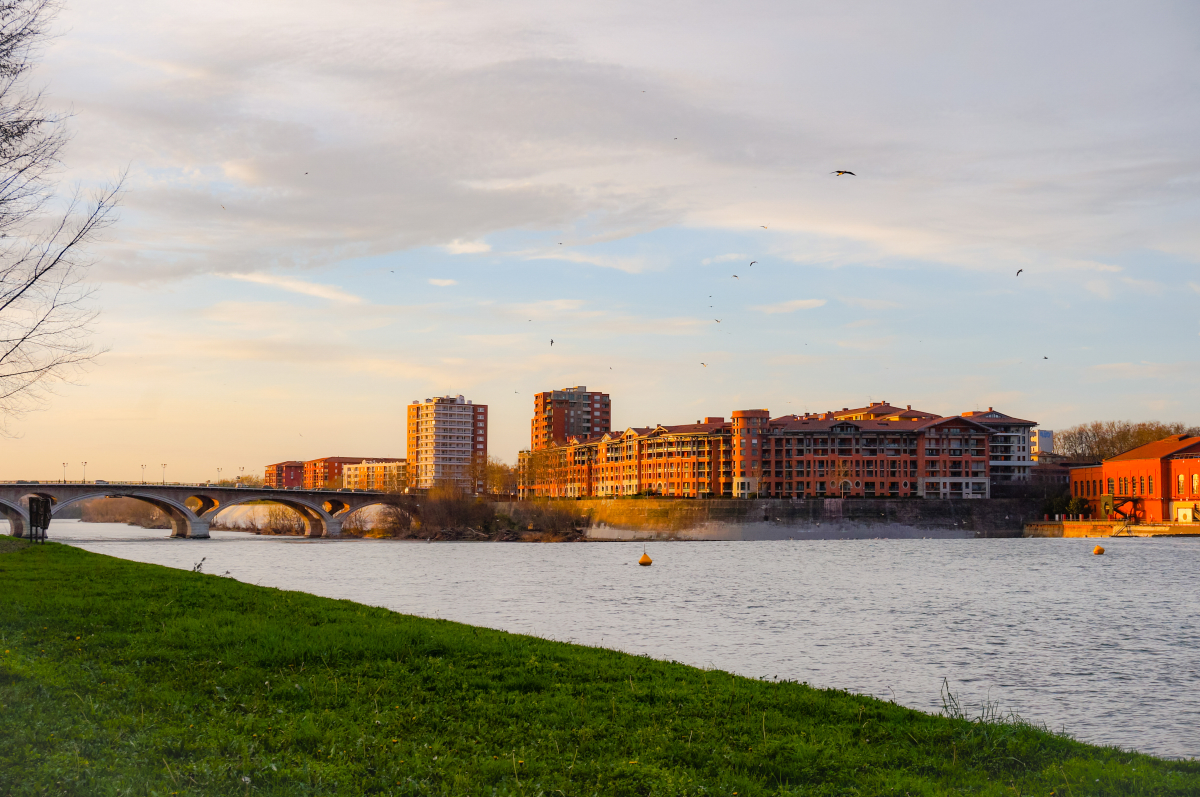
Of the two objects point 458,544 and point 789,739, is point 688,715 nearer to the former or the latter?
point 789,739

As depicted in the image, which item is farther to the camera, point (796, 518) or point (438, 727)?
point (796, 518)

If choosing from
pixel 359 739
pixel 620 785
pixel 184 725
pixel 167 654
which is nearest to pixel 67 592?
pixel 167 654

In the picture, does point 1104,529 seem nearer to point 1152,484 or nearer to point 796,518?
point 1152,484

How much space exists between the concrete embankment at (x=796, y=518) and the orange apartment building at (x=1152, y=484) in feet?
36.0

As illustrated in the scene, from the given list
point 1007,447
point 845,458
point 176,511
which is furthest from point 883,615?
point 1007,447

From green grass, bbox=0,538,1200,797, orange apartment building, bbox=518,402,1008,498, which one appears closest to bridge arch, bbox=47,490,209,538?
orange apartment building, bbox=518,402,1008,498

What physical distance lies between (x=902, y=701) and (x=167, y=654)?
12.7 m

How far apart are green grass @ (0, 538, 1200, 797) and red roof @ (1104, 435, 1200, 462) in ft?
424

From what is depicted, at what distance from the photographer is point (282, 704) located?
35.5 feet

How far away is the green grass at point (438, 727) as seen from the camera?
841 cm

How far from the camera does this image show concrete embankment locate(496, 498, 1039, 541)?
127 meters

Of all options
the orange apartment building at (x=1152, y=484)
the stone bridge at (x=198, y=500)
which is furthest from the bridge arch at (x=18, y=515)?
the orange apartment building at (x=1152, y=484)

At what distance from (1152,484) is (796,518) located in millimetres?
45258

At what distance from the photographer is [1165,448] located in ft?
417
